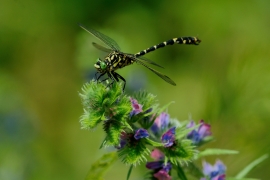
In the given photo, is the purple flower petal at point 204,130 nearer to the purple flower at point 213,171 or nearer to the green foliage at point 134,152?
the purple flower at point 213,171

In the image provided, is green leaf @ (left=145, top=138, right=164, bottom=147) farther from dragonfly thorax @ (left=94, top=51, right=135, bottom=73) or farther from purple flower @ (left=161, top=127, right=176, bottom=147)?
dragonfly thorax @ (left=94, top=51, right=135, bottom=73)

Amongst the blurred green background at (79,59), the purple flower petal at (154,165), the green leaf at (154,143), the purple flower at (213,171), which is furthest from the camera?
the blurred green background at (79,59)

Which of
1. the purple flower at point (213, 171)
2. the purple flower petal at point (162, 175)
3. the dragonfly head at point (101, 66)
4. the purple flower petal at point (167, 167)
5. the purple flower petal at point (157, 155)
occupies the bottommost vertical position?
the purple flower petal at point (162, 175)

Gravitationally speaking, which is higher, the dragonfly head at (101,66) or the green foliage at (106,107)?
the dragonfly head at (101,66)

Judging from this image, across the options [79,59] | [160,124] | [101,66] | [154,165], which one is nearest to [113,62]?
[101,66]

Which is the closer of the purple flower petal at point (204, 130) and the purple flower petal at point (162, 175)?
the purple flower petal at point (162, 175)

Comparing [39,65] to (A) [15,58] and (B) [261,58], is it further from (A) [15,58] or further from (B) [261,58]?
(B) [261,58]

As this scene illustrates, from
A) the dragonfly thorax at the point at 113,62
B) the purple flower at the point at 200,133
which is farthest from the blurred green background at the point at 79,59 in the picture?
the purple flower at the point at 200,133
